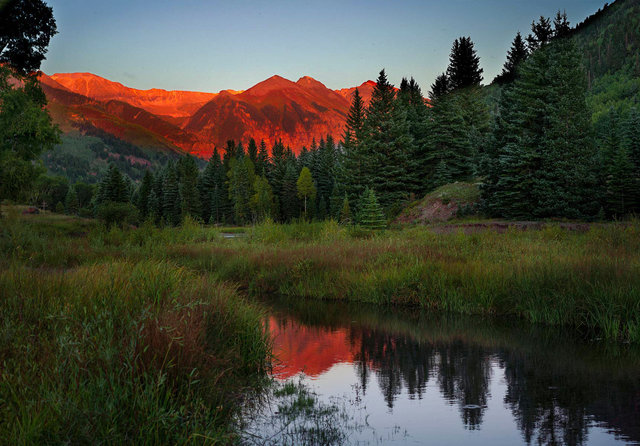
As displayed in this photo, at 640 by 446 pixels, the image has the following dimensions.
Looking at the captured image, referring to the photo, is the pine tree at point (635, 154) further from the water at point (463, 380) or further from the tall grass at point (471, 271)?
the water at point (463, 380)

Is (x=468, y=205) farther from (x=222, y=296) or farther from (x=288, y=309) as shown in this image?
(x=222, y=296)

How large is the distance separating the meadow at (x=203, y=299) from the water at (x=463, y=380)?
962 mm

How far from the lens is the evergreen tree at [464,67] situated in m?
55.2

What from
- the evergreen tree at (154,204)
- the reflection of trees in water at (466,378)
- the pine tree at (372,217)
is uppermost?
the evergreen tree at (154,204)

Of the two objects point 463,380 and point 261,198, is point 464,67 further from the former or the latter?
point 463,380

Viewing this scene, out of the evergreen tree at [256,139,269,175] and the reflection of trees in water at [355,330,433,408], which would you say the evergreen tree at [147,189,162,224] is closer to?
the evergreen tree at [256,139,269,175]

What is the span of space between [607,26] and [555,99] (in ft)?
658

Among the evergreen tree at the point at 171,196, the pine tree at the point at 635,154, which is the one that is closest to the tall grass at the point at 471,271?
the pine tree at the point at 635,154

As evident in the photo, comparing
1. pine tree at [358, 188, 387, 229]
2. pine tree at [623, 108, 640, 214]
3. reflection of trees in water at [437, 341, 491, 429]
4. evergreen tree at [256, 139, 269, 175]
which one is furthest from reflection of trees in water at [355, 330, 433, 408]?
evergreen tree at [256, 139, 269, 175]

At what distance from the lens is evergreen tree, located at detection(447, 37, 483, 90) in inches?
2175

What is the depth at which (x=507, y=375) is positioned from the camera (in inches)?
336

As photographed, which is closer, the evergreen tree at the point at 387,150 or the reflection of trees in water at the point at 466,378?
the reflection of trees in water at the point at 466,378

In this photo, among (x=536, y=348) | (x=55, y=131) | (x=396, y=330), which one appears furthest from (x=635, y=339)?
(x=55, y=131)

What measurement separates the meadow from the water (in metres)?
0.96
